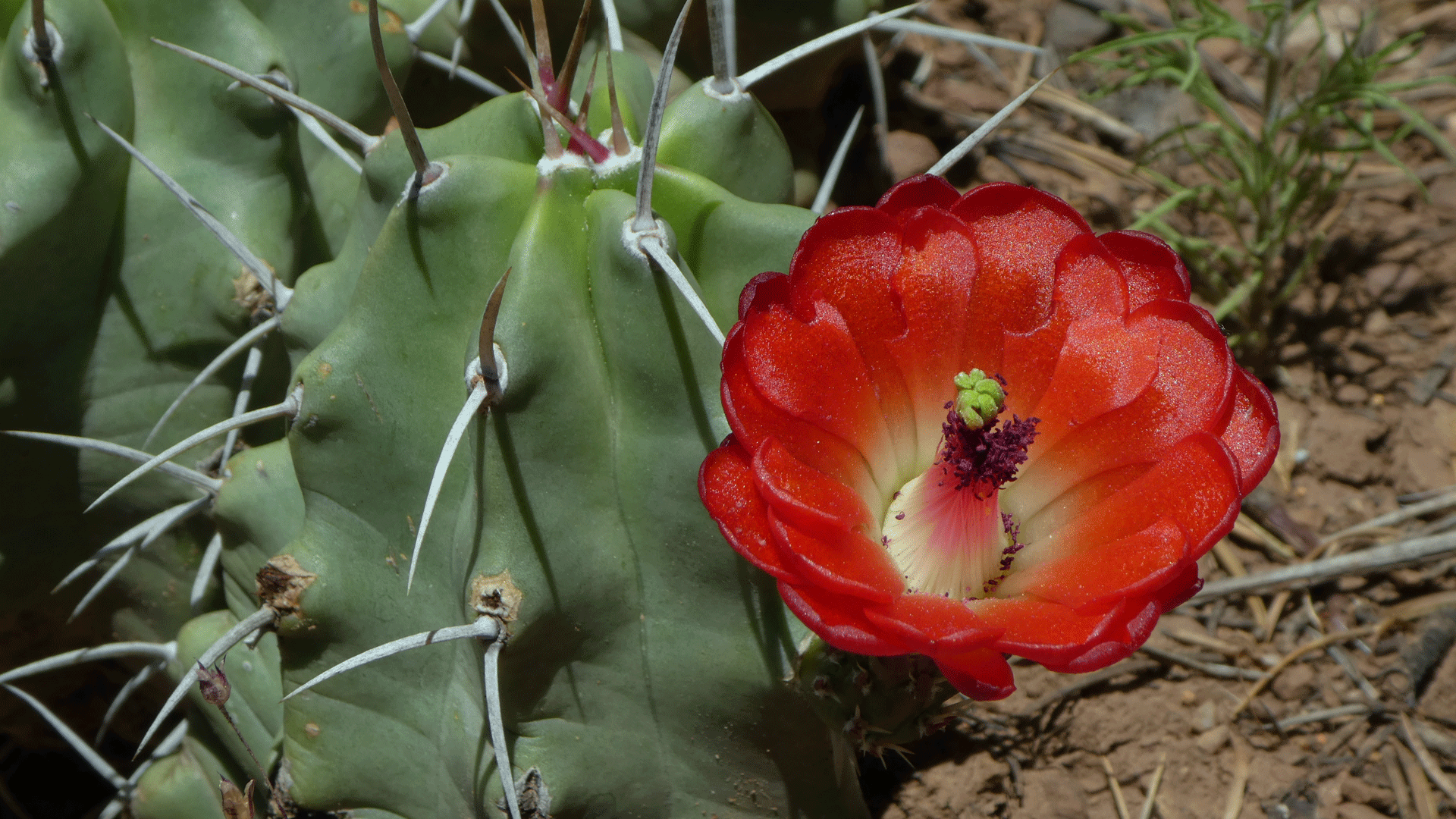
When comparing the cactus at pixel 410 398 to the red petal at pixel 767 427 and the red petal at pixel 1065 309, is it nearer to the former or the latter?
the red petal at pixel 767 427

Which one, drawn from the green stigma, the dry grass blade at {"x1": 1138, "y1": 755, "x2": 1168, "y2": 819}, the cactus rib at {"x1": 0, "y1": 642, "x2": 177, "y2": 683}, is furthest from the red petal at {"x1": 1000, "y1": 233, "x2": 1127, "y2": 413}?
the cactus rib at {"x1": 0, "y1": 642, "x2": 177, "y2": 683}

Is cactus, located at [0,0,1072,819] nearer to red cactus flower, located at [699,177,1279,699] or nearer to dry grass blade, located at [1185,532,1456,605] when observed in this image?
red cactus flower, located at [699,177,1279,699]

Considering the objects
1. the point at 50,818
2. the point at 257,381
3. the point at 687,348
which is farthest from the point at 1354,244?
the point at 50,818

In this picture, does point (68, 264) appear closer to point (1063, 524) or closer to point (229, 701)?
point (229, 701)

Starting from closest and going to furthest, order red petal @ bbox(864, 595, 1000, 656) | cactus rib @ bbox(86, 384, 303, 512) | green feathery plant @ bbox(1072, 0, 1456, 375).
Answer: red petal @ bbox(864, 595, 1000, 656) → cactus rib @ bbox(86, 384, 303, 512) → green feathery plant @ bbox(1072, 0, 1456, 375)

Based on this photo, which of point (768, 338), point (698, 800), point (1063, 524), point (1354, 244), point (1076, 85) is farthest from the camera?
point (1076, 85)

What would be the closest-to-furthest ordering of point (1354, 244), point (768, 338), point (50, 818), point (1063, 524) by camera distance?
point (768, 338) < point (1063, 524) < point (50, 818) < point (1354, 244)
